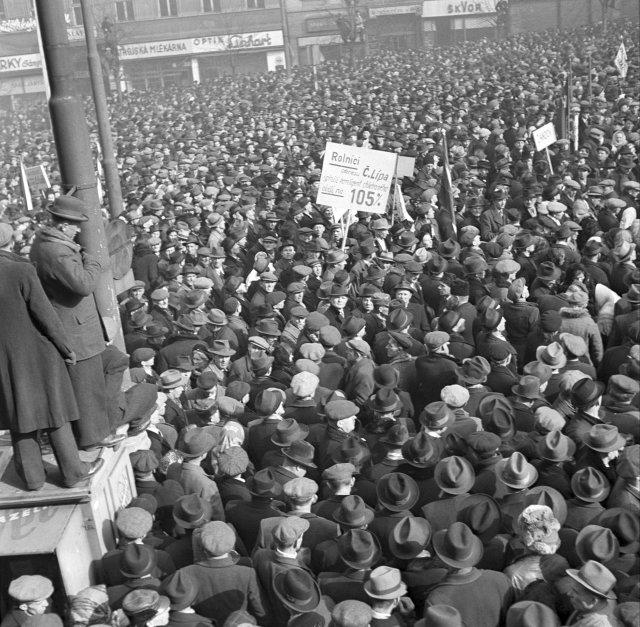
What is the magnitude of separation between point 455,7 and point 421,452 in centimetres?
5142

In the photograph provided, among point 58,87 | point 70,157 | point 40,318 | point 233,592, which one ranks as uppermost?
point 58,87

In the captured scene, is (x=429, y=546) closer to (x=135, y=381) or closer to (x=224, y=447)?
(x=224, y=447)

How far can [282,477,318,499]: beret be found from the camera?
5.18 meters

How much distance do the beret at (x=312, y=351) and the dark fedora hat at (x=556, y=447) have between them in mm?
2401

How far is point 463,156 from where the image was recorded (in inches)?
672

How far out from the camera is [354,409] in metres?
6.11

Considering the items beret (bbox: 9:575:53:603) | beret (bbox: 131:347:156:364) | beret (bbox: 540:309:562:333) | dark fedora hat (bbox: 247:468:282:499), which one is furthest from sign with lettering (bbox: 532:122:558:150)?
beret (bbox: 9:575:53:603)

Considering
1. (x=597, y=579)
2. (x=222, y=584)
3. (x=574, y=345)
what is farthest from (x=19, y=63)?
(x=597, y=579)

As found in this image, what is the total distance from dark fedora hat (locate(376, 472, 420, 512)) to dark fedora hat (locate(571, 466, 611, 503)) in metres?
0.87

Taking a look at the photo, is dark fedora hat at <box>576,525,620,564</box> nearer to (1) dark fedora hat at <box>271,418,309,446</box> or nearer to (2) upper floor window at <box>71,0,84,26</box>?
(1) dark fedora hat at <box>271,418,309,446</box>

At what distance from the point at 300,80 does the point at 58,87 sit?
32.6m

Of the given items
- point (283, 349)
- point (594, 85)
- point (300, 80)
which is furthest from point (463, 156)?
point (300, 80)

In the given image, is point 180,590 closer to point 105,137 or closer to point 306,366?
point 306,366

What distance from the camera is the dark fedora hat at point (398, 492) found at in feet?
16.7
